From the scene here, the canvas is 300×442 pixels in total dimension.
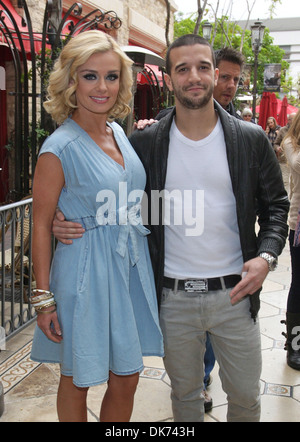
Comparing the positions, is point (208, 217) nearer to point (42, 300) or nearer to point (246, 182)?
point (246, 182)

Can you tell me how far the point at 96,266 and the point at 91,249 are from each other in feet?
0.25

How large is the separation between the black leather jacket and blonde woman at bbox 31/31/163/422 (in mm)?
78

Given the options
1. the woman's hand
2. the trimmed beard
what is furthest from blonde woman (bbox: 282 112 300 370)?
the woman's hand

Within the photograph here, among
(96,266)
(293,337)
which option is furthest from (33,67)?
(293,337)

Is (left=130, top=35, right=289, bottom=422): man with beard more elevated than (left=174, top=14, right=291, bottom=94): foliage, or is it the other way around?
(left=174, top=14, right=291, bottom=94): foliage

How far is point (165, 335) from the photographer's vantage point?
2297mm

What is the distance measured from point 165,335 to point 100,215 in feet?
2.17

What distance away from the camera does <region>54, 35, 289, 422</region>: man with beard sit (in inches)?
85.3

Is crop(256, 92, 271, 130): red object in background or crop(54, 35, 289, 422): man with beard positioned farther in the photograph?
crop(256, 92, 271, 130): red object in background

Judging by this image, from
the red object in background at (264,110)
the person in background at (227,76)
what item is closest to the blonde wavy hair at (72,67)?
the person in background at (227,76)

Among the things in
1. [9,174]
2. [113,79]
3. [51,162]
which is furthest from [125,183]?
[9,174]

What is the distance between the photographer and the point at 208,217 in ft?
7.18

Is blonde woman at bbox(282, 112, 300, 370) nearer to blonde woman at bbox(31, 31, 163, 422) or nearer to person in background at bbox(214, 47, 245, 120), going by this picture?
person in background at bbox(214, 47, 245, 120)

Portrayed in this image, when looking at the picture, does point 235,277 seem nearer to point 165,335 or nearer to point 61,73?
point 165,335
